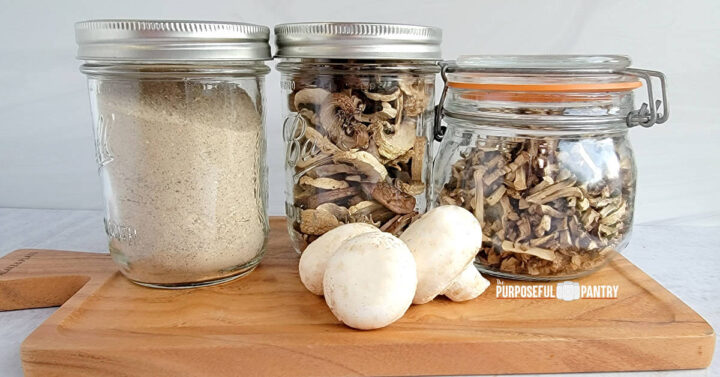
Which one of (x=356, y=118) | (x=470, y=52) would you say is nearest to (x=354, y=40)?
(x=356, y=118)

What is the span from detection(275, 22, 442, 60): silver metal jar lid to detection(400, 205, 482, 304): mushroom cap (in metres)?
0.19

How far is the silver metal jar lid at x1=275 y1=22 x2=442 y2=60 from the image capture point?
2.10 ft

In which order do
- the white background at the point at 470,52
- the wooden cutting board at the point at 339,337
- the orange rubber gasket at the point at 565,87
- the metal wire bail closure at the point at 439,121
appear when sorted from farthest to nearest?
1. the white background at the point at 470,52
2. the metal wire bail closure at the point at 439,121
3. the orange rubber gasket at the point at 565,87
4. the wooden cutting board at the point at 339,337

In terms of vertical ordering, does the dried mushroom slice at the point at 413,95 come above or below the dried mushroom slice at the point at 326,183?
above

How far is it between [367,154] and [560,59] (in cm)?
24

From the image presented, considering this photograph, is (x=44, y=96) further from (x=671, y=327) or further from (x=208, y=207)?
(x=671, y=327)

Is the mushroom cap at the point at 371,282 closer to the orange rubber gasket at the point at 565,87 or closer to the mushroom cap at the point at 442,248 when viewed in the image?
the mushroom cap at the point at 442,248

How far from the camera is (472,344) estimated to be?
1.78 feet

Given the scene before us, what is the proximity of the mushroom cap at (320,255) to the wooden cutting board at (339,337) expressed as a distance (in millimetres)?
23

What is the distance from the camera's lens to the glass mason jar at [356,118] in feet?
2.14

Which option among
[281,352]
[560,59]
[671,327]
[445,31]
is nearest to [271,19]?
[445,31]

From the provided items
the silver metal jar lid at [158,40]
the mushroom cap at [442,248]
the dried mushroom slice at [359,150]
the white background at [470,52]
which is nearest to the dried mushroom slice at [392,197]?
the dried mushroom slice at [359,150]

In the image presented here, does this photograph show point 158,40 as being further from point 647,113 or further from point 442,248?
point 647,113

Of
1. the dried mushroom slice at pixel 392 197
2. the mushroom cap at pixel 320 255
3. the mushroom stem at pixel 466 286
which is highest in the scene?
the dried mushroom slice at pixel 392 197
